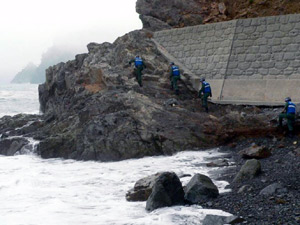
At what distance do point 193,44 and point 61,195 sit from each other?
1445cm

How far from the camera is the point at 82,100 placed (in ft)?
65.8

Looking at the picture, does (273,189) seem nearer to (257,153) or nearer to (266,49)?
(257,153)

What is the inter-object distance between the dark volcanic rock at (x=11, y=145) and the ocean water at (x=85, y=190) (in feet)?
4.06

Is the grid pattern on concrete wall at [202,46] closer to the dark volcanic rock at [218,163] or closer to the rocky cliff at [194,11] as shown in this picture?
the rocky cliff at [194,11]

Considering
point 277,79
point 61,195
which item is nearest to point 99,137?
point 61,195

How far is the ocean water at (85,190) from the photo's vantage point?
8.79m

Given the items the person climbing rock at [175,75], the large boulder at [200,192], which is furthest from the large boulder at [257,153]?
the person climbing rock at [175,75]

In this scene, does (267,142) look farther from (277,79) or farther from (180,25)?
(180,25)

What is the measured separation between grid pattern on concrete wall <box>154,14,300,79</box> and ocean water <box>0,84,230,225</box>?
7.00 meters

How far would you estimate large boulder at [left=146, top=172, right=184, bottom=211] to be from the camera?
908 centimetres

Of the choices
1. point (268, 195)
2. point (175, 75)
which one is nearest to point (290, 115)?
point (268, 195)

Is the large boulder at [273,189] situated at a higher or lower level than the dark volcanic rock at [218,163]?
higher

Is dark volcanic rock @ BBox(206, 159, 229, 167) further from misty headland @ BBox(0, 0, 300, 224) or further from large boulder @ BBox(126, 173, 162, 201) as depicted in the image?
large boulder @ BBox(126, 173, 162, 201)

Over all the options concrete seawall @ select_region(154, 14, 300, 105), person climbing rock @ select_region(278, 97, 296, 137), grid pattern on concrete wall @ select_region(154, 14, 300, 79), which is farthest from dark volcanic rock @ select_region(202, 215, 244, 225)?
grid pattern on concrete wall @ select_region(154, 14, 300, 79)
